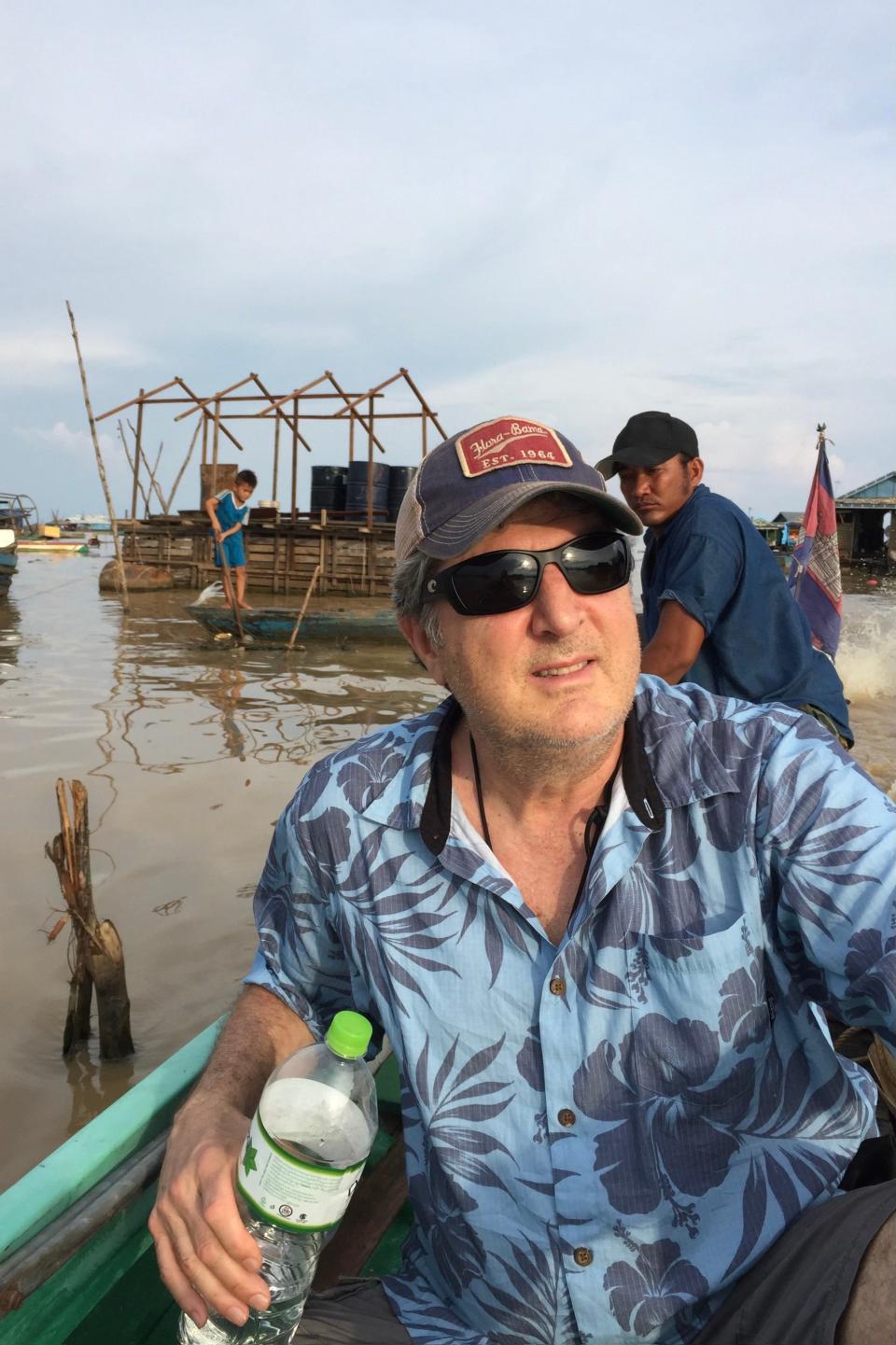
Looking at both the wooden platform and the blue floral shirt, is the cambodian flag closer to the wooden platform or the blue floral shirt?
the blue floral shirt

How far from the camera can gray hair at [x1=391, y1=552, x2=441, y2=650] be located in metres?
1.83

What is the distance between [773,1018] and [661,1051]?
225mm

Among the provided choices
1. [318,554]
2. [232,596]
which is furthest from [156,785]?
[318,554]

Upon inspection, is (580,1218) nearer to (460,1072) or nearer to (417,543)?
(460,1072)

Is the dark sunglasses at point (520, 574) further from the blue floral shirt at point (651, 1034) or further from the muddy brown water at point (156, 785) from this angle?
the muddy brown water at point (156, 785)

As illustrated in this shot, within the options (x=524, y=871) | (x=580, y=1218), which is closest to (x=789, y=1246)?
(x=580, y=1218)

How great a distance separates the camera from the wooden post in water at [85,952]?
151 inches

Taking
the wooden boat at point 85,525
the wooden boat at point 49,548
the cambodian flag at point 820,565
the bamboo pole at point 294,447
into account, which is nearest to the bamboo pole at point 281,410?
the bamboo pole at point 294,447

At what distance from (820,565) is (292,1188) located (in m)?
7.25

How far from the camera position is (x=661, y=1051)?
5.05 ft

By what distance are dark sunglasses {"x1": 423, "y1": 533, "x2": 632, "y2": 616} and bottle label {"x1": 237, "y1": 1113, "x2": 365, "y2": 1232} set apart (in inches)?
37.4

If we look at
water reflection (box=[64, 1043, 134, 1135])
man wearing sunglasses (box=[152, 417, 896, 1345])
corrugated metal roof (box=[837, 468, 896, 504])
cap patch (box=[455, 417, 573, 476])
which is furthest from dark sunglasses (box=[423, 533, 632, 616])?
corrugated metal roof (box=[837, 468, 896, 504])

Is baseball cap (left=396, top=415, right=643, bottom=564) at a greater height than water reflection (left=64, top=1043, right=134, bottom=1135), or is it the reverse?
baseball cap (left=396, top=415, right=643, bottom=564)

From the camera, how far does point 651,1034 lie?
1544mm
